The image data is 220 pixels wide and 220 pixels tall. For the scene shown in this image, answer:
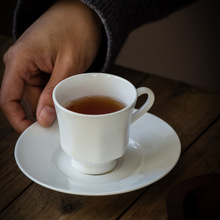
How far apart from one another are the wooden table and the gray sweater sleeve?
12cm

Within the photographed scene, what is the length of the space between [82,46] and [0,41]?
15.8 inches

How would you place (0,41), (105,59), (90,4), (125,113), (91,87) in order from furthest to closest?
(0,41) < (105,59) < (90,4) < (91,87) < (125,113)

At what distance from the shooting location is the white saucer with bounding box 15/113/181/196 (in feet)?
2.22

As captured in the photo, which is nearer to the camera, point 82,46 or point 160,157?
point 160,157

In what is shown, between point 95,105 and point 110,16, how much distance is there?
0.93 feet

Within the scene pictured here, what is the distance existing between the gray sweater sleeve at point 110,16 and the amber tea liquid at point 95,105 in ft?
0.78

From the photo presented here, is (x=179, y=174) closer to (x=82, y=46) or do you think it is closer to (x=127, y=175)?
(x=127, y=175)

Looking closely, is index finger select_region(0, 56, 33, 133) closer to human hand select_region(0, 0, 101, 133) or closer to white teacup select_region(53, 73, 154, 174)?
human hand select_region(0, 0, 101, 133)

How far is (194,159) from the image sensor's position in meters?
0.82

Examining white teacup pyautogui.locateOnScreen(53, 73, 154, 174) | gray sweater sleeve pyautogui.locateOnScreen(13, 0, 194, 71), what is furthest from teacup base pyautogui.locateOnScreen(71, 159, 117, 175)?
gray sweater sleeve pyautogui.locateOnScreen(13, 0, 194, 71)

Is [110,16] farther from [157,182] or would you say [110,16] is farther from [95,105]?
[157,182]

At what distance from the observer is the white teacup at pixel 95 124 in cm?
68

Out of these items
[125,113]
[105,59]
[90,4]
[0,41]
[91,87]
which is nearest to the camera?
[125,113]

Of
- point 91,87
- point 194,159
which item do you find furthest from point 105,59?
point 194,159
